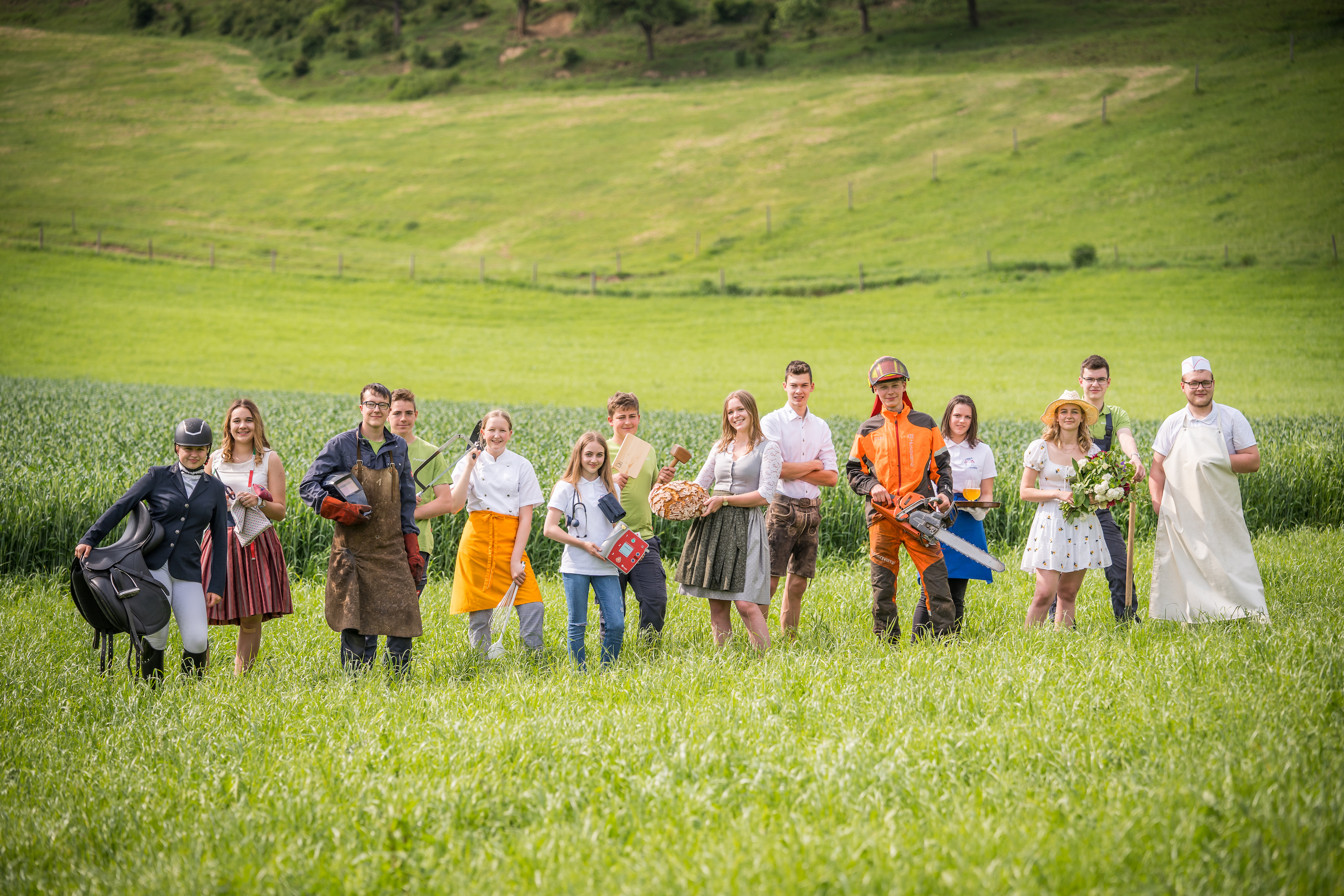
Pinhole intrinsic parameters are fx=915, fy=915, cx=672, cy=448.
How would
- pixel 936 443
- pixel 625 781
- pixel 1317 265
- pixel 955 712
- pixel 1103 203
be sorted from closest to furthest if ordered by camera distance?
1. pixel 625 781
2. pixel 955 712
3. pixel 936 443
4. pixel 1317 265
5. pixel 1103 203

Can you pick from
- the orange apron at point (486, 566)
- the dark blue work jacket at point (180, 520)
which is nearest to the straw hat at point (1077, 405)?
the orange apron at point (486, 566)

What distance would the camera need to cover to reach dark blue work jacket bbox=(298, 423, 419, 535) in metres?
6.79

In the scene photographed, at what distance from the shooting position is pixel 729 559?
716cm

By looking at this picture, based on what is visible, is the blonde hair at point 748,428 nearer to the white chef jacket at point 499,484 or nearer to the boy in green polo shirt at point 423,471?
the white chef jacket at point 499,484

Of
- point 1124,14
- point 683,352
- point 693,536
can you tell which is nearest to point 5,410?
point 693,536

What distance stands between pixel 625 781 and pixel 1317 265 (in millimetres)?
47116

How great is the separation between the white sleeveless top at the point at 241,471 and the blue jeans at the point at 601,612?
2.57 meters

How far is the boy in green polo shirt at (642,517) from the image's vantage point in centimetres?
750

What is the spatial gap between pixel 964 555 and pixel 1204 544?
69.4 inches

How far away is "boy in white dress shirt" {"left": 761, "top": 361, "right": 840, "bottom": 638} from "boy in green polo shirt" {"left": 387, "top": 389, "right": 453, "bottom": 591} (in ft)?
9.03

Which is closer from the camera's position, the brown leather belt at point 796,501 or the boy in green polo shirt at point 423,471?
the boy in green polo shirt at point 423,471

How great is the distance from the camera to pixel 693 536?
24.3 feet

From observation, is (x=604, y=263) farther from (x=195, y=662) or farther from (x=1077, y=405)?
(x=195, y=662)

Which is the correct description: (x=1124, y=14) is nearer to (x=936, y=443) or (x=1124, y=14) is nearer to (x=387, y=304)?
(x=387, y=304)
